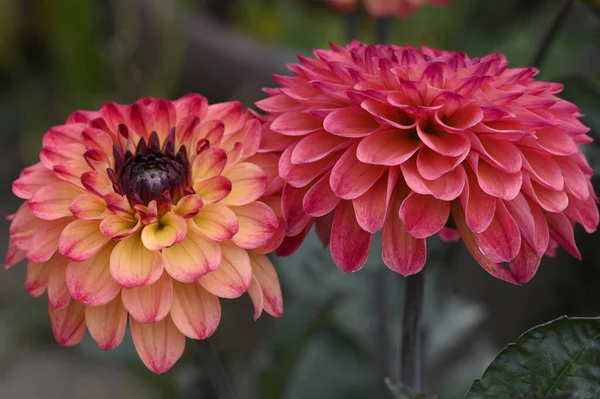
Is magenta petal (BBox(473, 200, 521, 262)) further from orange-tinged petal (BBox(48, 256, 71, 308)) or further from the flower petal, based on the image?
orange-tinged petal (BBox(48, 256, 71, 308))

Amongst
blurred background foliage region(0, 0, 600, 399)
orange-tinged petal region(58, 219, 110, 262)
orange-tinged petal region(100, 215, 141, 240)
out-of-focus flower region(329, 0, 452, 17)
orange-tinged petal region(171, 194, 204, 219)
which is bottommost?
blurred background foliage region(0, 0, 600, 399)

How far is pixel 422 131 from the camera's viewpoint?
1.24ft

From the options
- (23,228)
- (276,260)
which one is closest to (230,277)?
(23,228)

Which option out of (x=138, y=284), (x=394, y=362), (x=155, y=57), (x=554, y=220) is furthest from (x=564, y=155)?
(x=155, y=57)

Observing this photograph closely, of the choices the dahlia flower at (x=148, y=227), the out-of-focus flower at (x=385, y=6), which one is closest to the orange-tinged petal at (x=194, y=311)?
the dahlia flower at (x=148, y=227)

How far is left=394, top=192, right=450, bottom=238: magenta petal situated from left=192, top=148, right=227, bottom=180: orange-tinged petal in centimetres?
11

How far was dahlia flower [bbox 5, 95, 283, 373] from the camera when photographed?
355 mm

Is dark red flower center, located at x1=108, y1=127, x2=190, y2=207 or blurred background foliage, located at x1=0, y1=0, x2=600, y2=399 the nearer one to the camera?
dark red flower center, located at x1=108, y1=127, x2=190, y2=207

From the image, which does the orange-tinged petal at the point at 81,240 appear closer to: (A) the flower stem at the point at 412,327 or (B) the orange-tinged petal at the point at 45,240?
(B) the orange-tinged petal at the point at 45,240

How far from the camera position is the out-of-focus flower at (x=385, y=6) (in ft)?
2.48

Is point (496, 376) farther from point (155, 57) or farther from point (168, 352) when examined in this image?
point (155, 57)

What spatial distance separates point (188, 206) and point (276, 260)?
1.53 ft

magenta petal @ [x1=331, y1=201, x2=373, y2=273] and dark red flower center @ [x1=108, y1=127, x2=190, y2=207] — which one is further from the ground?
magenta petal @ [x1=331, y1=201, x2=373, y2=273]

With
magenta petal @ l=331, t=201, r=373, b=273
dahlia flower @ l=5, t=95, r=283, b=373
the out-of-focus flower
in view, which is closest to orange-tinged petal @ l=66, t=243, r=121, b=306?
dahlia flower @ l=5, t=95, r=283, b=373
